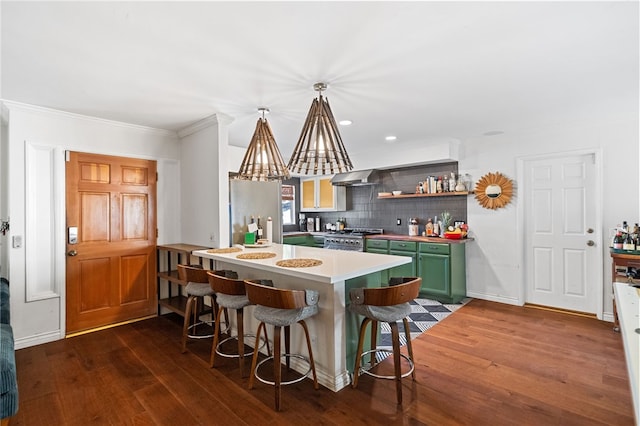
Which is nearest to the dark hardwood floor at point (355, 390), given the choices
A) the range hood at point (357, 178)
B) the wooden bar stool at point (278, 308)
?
the wooden bar stool at point (278, 308)

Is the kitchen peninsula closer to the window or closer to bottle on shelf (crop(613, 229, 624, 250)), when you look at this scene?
bottle on shelf (crop(613, 229, 624, 250))

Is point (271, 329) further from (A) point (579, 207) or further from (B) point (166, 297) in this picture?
(A) point (579, 207)

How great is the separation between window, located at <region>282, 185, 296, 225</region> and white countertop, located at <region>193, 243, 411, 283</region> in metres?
3.41

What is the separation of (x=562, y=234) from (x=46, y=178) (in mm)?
5976

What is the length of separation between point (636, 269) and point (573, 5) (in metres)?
3.12

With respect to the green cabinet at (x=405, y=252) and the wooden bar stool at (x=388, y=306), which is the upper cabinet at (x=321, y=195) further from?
the wooden bar stool at (x=388, y=306)

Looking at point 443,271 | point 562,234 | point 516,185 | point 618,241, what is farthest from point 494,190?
point 618,241

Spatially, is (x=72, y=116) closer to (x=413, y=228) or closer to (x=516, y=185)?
(x=413, y=228)

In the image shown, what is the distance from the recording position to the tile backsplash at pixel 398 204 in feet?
17.1

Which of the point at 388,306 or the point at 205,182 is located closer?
the point at 388,306

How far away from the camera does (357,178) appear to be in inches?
228

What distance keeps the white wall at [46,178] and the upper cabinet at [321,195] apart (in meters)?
3.41

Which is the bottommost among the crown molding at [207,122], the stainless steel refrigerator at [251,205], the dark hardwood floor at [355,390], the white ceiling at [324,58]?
the dark hardwood floor at [355,390]

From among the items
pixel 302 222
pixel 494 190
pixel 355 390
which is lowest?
pixel 355 390
